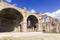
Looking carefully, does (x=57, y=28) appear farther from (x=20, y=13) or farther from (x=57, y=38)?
(x=57, y=38)

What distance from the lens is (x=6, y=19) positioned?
105 feet

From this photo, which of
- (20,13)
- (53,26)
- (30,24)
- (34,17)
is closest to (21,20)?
(20,13)

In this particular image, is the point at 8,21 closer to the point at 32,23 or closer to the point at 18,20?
the point at 18,20

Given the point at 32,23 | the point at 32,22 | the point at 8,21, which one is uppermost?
the point at 8,21

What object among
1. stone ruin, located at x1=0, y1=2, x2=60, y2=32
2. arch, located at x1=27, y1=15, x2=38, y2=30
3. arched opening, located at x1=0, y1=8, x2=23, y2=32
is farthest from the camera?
arch, located at x1=27, y1=15, x2=38, y2=30

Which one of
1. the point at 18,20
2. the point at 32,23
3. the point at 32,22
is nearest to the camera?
the point at 18,20

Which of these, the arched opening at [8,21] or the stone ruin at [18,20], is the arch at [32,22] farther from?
the arched opening at [8,21]

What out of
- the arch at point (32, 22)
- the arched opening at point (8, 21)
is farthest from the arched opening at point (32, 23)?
the arched opening at point (8, 21)

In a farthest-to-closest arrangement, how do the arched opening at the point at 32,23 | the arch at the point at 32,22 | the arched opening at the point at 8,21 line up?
the arched opening at the point at 32,23 → the arch at the point at 32,22 → the arched opening at the point at 8,21

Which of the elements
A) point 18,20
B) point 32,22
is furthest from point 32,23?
point 18,20

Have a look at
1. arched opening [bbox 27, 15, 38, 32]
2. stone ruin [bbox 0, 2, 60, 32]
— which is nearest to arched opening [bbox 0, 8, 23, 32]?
stone ruin [bbox 0, 2, 60, 32]

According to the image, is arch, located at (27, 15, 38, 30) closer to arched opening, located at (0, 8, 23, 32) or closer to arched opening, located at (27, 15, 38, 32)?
arched opening, located at (27, 15, 38, 32)

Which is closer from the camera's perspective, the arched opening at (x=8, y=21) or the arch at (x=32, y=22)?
the arched opening at (x=8, y=21)

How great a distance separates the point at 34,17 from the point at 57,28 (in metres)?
12.0
